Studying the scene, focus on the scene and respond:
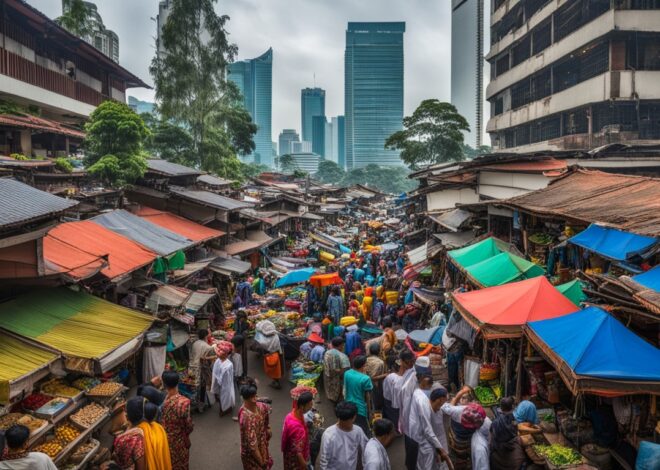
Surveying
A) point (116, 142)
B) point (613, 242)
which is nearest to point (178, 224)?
point (116, 142)

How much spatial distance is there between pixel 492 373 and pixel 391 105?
17655 cm

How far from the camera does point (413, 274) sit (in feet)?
54.1

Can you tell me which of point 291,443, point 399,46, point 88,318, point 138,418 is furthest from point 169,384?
point 399,46

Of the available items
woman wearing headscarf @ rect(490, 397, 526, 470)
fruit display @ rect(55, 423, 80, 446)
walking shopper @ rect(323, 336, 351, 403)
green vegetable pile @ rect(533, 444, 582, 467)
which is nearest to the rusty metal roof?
green vegetable pile @ rect(533, 444, 582, 467)

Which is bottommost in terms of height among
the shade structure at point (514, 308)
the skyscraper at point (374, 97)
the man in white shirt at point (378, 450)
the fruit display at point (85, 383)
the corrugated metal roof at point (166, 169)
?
the fruit display at point (85, 383)

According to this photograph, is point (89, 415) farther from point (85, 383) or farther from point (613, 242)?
point (613, 242)

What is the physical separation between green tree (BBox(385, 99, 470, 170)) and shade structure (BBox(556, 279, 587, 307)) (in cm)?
4274

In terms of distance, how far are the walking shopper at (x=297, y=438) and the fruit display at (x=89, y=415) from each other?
9.53ft

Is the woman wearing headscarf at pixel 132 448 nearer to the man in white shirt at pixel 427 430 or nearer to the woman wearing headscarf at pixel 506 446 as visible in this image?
the man in white shirt at pixel 427 430

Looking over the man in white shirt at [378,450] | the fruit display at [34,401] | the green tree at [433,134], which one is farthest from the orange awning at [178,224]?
the green tree at [433,134]

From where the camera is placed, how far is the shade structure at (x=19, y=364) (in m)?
5.49

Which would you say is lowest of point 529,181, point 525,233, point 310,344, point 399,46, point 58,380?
point 310,344

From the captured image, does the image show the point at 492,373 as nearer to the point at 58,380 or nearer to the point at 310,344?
the point at 310,344

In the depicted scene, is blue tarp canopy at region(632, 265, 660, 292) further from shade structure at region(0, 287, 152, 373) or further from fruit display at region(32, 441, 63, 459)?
fruit display at region(32, 441, 63, 459)
